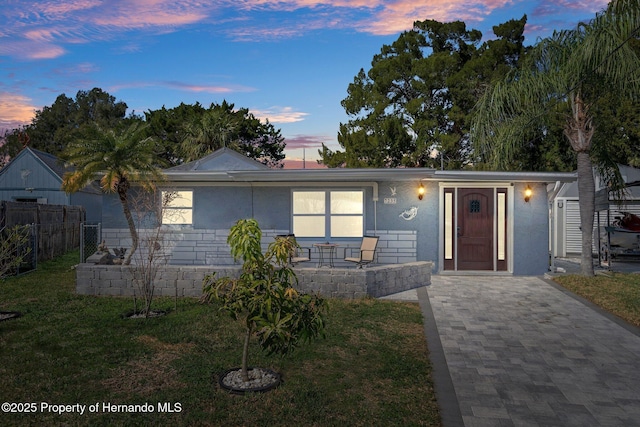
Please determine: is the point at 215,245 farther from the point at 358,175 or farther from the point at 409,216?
the point at 409,216

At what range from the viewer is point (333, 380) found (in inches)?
173

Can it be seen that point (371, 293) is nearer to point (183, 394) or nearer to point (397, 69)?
point (183, 394)

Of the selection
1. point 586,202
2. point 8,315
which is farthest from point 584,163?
point 8,315

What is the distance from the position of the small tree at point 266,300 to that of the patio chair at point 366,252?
632 centimetres

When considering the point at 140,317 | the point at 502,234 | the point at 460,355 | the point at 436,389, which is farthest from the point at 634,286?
the point at 140,317

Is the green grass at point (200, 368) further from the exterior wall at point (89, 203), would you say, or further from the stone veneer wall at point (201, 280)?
the exterior wall at point (89, 203)

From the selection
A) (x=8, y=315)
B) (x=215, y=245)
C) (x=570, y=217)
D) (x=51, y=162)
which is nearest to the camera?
(x=8, y=315)

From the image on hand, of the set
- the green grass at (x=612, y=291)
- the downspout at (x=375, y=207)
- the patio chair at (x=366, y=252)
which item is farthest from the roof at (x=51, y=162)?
the green grass at (x=612, y=291)

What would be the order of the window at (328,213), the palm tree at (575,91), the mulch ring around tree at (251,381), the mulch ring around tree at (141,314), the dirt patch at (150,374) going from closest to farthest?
the mulch ring around tree at (251,381) < the dirt patch at (150,374) < the mulch ring around tree at (141,314) < the palm tree at (575,91) < the window at (328,213)

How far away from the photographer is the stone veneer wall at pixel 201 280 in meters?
8.20

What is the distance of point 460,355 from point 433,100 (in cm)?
2271

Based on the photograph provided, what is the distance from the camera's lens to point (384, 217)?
36.9 ft

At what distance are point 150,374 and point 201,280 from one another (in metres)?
3.85

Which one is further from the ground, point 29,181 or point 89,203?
point 29,181
